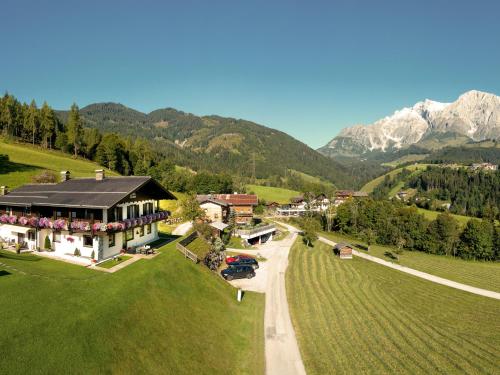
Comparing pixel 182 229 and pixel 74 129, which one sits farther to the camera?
pixel 74 129

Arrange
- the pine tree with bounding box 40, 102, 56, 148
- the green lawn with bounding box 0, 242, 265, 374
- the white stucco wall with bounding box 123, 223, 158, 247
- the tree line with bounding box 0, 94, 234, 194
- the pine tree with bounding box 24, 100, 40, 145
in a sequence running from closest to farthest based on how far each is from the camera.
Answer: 1. the green lawn with bounding box 0, 242, 265, 374
2. the white stucco wall with bounding box 123, 223, 158, 247
3. the pine tree with bounding box 24, 100, 40, 145
4. the tree line with bounding box 0, 94, 234, 194
5. the pine tree with bounding box 40, 102, 56, 148

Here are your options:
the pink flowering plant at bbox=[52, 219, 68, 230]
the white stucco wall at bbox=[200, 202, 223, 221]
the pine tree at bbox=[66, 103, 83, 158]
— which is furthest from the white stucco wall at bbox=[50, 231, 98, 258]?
the pine tree at bbox=[66, 103, 83, 158]

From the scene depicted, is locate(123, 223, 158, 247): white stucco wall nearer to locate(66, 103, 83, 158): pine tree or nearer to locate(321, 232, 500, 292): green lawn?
locate(321, 232, 500, 292): green lawn

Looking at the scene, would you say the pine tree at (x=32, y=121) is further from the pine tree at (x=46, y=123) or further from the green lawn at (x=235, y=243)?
the green lawn at (x=235, y=243)

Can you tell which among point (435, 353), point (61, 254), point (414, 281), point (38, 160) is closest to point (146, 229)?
point (61, 254)

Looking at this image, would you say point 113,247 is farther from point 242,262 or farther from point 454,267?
point 454,267

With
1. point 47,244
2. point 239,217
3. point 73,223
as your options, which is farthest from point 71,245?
point 239,217
